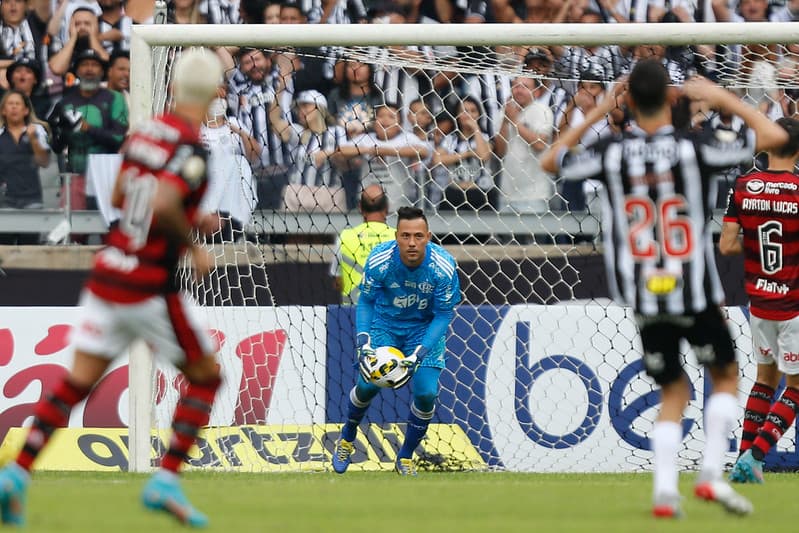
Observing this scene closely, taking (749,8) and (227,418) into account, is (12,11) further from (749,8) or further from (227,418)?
(749,8)

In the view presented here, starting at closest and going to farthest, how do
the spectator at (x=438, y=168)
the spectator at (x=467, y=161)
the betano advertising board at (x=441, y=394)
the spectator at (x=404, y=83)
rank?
1. the betano advertising board at (x=441, y=394)
2. the spectator at (x=467, y=161)
3. the spectator at (x=438, y=168)
4. the spectator at (x=404, y=83)

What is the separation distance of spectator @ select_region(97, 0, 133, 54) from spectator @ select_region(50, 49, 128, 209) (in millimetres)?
544

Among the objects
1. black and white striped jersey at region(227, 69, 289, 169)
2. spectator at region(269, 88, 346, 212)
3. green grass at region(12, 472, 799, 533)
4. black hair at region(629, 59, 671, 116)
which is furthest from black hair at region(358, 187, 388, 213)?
black hair at region(629, 59, 671, 116)

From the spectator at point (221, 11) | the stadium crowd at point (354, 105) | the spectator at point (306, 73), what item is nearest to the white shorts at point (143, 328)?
the stadium crowd at point (354, 105)

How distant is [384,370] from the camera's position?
32.8 feet

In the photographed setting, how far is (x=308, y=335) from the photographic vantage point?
1130 cm

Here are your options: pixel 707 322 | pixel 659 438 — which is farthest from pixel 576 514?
pixel 707 322

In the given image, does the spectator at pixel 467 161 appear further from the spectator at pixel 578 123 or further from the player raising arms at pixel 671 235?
the player raising arms at pixel 671 235

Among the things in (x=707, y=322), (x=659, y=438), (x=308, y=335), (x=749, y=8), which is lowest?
(x=308, y=335)

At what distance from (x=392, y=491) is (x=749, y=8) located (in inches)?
343

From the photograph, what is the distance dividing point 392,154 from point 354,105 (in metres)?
0.67

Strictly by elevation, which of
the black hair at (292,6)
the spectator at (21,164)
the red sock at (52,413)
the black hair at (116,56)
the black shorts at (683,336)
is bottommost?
the spectator at (21,164)

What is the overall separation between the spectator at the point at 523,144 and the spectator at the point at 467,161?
6.1 inches

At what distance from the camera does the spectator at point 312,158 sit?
12.6 meters
